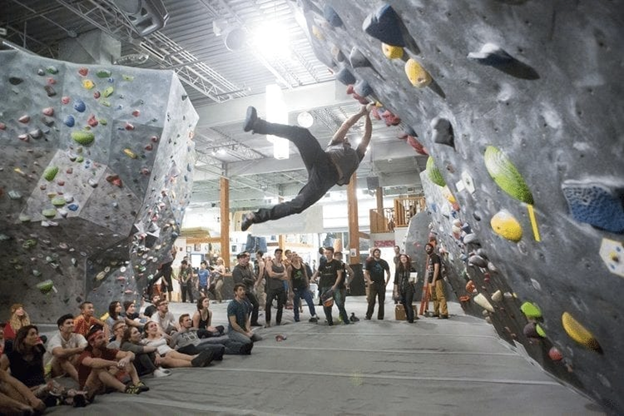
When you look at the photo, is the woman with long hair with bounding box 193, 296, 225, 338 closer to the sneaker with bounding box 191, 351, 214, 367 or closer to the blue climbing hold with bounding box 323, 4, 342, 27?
the sneaker with bounding box 191, 351, 214, 367

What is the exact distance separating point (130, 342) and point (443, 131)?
10.9 ft

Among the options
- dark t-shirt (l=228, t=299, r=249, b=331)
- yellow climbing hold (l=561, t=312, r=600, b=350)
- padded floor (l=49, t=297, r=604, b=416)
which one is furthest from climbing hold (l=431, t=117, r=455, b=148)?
dark t-shirt (l=228, t=299, r=249, b=331)

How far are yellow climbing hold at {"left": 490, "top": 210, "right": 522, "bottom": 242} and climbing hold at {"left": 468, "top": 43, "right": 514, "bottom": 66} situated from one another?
2.23 feet

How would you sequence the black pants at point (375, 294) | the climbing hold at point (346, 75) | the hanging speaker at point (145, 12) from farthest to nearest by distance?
1. the black pants at point (375, 294)
2. the hanging speaker at point (145, 12)
3. the climbing hold at point (346, 75)

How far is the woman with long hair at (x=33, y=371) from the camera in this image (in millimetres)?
3008

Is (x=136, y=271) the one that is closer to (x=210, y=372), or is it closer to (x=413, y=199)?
(x=210, y=372)

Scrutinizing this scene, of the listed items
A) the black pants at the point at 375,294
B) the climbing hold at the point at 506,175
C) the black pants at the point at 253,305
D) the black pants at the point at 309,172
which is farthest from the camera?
the black pants at the point at 375,294

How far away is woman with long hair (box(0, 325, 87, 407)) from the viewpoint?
301cm

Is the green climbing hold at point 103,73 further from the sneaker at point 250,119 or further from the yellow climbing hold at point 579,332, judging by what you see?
the yellow climbing hold at point 579,332

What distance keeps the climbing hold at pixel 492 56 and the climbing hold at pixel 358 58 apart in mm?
888

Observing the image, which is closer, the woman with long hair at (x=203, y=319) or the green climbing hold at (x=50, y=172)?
the green climbing hold at (x=50, y=172)

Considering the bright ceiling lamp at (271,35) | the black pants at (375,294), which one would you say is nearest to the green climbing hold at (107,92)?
the bright ceiling lamp at (271,35)

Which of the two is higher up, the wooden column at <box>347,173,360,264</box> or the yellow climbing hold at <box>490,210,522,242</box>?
the wooden column at <box>347,173,360,264</box>

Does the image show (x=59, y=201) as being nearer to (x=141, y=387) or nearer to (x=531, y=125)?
(x=141, y=387)
